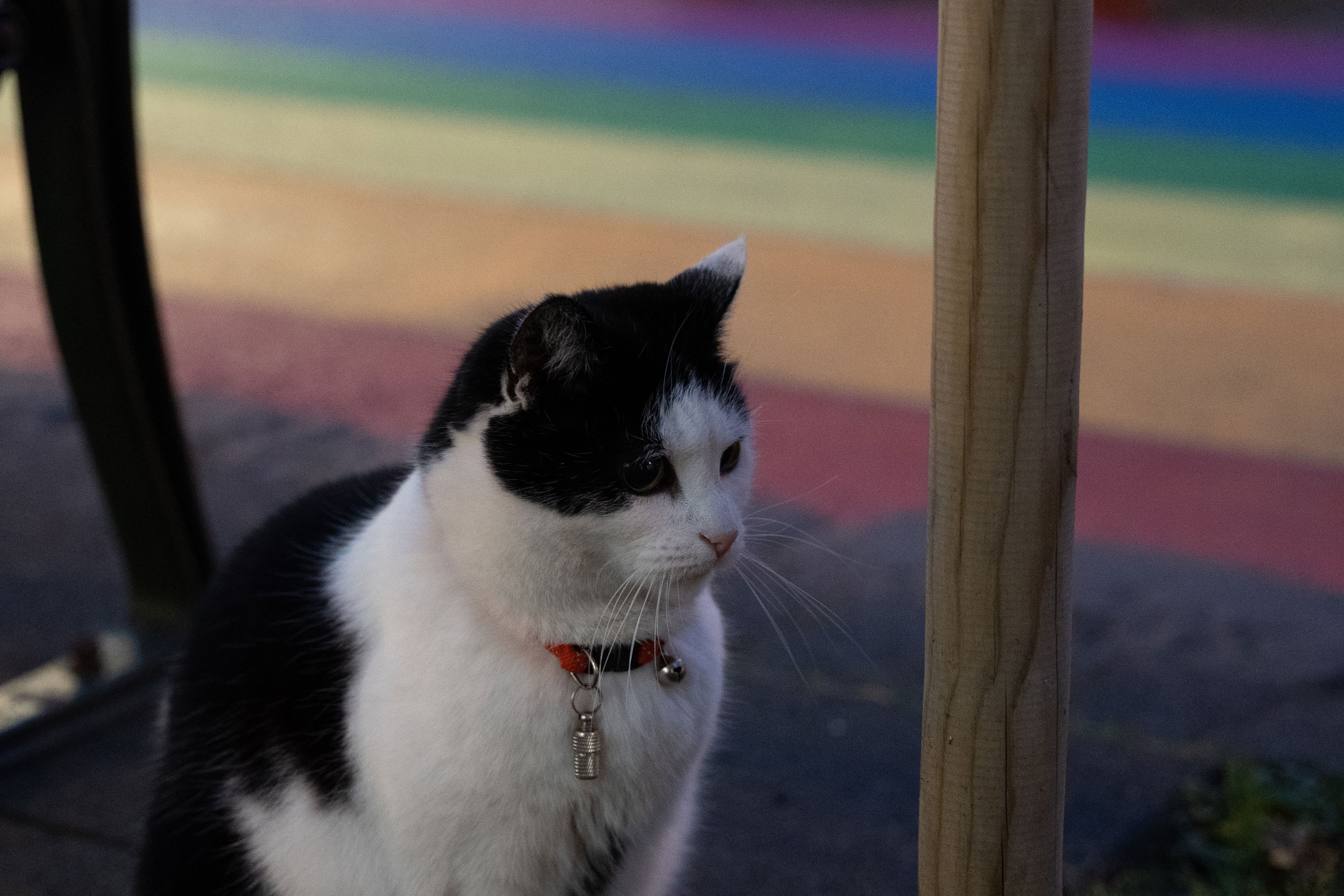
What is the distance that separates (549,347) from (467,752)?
0.47 m

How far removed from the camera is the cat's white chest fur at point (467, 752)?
1385mm

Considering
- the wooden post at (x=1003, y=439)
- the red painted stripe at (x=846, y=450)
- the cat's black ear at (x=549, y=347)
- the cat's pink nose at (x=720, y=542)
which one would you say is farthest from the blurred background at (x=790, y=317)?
the cat's black ear at (x=549, y=347)

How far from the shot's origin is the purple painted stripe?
7.34 m

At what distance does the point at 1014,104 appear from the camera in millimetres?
1195

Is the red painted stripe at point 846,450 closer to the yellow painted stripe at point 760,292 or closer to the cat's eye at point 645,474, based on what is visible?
the yellow painted stripe at point 760,292

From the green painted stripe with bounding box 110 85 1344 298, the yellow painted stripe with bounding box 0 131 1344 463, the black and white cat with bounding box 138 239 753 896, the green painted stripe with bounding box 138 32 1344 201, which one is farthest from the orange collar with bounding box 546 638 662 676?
the green painted stripe with bounding box 138 32 1344 201

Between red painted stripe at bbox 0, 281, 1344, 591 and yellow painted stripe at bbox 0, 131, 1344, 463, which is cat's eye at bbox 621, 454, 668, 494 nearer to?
red painted stripe at bbox 0, 281, 1344, 591

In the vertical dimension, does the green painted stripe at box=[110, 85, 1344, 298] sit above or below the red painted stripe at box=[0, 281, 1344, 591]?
above

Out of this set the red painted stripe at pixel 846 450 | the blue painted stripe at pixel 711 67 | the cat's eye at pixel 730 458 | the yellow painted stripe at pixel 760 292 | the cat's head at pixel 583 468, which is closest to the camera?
the cat's head at pixel 583 468

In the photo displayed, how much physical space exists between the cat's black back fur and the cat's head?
11.1 inches

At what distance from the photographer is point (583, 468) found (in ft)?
4.35

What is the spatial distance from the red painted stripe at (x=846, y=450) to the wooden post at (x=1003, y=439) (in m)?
1.68

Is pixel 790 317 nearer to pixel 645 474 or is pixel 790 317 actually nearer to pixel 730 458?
pixel 730 458

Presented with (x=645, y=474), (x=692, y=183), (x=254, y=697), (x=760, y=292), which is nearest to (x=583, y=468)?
(x=645, y=474)
